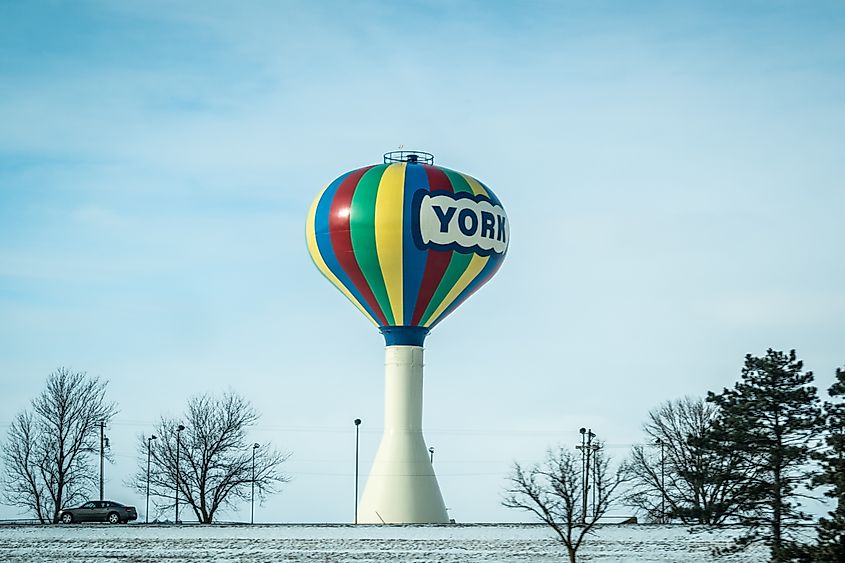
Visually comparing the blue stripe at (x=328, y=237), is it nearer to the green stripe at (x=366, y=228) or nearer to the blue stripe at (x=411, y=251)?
the green stripe at (x=366, y=228)

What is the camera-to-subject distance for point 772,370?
1553 inches

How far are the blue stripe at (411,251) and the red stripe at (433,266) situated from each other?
0.15m

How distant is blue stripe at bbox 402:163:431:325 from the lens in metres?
49.1

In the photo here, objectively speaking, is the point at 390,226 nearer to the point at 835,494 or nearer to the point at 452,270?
the point at 452,270

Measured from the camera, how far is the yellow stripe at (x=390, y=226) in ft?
161

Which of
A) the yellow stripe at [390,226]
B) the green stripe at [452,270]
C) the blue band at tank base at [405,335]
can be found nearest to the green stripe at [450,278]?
the green stripe at [452,270]

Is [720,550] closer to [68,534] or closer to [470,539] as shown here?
[470,539]

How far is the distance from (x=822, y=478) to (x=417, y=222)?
67.3 ft

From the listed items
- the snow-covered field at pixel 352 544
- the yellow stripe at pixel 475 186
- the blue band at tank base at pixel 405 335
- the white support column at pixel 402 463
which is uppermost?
the yellow stripe at pixel 475 186

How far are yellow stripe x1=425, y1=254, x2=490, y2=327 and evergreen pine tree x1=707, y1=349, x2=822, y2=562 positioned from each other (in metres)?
12.6

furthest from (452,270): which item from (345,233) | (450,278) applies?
(345,233)

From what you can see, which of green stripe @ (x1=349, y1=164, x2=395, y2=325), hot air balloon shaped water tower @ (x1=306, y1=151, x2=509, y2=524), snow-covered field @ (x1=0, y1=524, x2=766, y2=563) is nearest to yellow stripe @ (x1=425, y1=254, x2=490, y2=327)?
hot air balloon shaped water tower @ (x1=306, y1=151, x2=509, y2=524)

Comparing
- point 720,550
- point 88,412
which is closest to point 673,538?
point 720,550

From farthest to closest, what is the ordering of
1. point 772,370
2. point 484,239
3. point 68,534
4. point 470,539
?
point 484,239 → point 68,534 → point 470,539 → point 772,370
